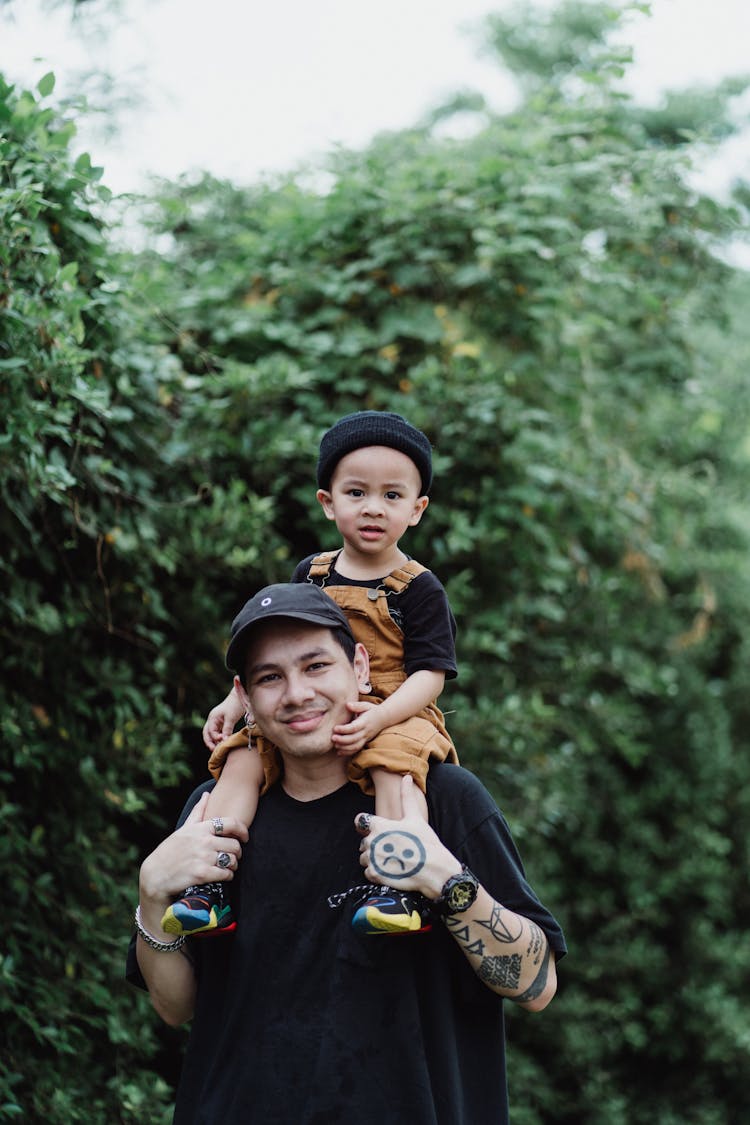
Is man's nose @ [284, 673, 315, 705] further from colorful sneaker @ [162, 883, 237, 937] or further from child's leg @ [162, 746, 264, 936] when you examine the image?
colorful sneaker @ [162, 883, 237, 937]

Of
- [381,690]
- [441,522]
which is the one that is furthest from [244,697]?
[441,522]

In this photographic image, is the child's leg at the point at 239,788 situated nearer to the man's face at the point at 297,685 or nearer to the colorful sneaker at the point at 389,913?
the man's face at the point at 297,685

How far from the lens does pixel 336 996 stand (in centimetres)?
211

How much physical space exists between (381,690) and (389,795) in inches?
10.2

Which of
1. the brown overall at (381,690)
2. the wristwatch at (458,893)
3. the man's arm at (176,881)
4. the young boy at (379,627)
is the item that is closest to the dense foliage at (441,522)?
the man's arm at (176,881)

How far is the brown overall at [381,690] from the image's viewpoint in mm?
2268

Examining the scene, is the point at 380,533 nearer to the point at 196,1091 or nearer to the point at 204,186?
the point at 196,1091

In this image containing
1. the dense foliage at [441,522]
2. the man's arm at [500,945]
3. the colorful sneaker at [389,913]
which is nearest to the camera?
the colorful sneaker at [389,913]

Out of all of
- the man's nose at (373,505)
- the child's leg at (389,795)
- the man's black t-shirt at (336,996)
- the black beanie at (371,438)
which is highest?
the black beanie at (371,438)

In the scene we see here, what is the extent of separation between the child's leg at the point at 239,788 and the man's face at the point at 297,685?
0.15 metres

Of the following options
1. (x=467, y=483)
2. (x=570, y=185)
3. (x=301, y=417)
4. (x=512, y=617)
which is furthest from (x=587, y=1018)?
(x=570, y=185)

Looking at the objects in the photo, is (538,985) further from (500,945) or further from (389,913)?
(389,913)

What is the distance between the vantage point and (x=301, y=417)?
451 cm

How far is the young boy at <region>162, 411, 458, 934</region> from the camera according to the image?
7.38 feet
